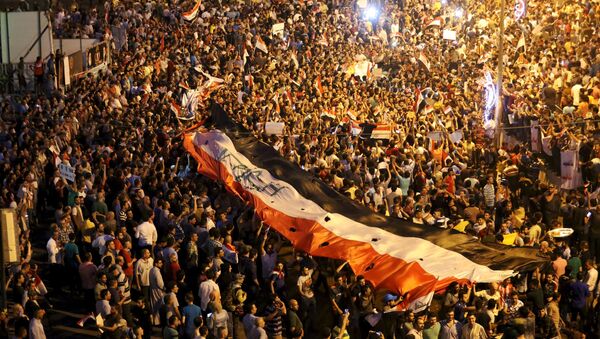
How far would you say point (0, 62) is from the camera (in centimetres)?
3139

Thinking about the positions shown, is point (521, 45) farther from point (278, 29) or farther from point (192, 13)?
point (192, 13)

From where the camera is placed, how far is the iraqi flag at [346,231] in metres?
15.3

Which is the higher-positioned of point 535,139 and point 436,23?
point 436,23

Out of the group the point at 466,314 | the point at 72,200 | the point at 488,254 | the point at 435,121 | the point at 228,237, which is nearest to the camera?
the point at 466,314

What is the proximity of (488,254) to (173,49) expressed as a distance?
20.3m

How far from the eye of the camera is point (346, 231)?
690 inches

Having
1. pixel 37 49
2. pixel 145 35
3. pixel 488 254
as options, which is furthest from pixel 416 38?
pixel 488 254

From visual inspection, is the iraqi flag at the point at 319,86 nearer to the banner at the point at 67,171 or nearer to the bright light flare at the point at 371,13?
the banner at the point at 67,171

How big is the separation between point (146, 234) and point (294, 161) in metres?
4.48

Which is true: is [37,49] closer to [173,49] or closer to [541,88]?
[173,49]

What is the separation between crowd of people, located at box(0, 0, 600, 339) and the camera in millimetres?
15391

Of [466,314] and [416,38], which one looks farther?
[416,38]

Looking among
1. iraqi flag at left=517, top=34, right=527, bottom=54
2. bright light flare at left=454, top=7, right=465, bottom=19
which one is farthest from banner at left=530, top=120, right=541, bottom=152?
bright light flare at left=454, top=7, right=465, bottom=19

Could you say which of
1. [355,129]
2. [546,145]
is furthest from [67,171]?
[546,145]
